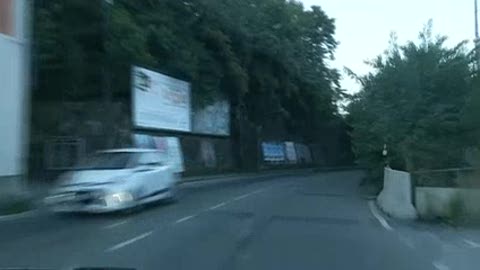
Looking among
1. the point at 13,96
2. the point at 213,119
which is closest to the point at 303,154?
the point at 213,119

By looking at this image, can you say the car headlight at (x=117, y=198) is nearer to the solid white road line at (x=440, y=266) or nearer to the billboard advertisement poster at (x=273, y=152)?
the solid white road line at (x=440, y=266)

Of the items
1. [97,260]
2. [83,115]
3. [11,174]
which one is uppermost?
[83,115]

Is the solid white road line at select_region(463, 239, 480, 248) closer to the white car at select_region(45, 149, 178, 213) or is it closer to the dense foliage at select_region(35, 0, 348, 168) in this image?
the white car at select_region(45, 149, 178, 213)

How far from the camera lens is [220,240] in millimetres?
16031

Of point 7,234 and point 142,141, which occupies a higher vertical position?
point 142,141

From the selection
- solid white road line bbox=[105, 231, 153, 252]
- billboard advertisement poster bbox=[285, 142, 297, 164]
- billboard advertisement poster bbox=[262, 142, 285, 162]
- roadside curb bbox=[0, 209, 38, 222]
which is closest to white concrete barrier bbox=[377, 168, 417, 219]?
solid white road line bbox=[105, 231, 153, 252]

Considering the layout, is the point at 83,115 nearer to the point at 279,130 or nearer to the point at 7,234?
the point at 7,234

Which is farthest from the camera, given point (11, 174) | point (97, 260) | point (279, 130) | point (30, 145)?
point (279, 130)

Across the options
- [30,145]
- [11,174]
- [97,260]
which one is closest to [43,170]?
[30,145]

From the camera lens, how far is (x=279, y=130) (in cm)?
7119

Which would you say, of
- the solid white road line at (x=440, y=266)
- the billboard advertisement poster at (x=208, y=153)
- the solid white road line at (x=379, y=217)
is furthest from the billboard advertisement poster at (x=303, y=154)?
the solid white road line at (x=440, y=266)

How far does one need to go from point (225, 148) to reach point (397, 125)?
25.1m

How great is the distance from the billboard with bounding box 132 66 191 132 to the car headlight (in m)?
18.2

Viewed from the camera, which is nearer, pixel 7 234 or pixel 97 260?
pixel 97 260
